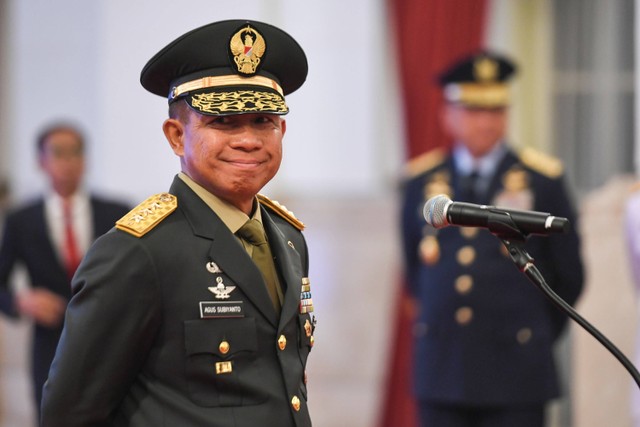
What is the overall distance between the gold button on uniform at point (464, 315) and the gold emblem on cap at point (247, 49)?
2132 millimetres

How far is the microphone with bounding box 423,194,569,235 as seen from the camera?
219cm

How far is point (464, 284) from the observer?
4.27 m

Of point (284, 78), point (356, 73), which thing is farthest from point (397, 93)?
point (284, 78)

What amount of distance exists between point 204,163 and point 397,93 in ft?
12.9

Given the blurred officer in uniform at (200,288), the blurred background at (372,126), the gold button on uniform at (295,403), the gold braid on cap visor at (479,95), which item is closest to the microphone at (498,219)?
the blurred officer in uniform at (200,288)

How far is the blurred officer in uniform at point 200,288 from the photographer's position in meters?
2.21

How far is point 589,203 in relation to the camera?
5.36 meters

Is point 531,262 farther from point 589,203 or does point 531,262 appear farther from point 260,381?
point 589,203

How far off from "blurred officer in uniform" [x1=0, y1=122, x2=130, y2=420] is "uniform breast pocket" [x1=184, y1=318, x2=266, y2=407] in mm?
Answer: 2501

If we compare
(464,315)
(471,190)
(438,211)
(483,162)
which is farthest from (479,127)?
(438,211)

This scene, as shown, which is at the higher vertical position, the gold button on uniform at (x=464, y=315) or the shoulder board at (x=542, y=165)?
the shoulder board at (x=542, y=165)

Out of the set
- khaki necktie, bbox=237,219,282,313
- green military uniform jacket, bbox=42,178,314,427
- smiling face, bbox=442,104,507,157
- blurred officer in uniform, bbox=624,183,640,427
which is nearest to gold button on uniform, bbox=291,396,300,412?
green military uniform jacket, bbox=42,178,314,427

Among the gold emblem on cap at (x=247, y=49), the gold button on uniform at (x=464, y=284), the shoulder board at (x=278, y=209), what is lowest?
the gold button on uniform at (x=464, y=284)

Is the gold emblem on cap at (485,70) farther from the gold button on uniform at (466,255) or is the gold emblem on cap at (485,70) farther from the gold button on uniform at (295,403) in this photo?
the gold button on uniform at (295,403)
